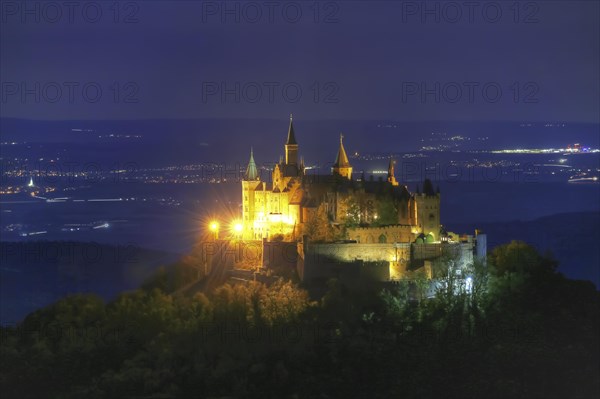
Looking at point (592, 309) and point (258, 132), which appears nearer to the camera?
point (592, 309)

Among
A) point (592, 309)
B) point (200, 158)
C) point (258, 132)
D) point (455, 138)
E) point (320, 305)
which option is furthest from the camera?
point (200, 158)

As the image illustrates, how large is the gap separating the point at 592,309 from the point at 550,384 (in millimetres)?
6283

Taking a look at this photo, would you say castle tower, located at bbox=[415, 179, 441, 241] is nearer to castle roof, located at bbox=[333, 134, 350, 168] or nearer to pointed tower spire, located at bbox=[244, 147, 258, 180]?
castle roof, located at bbox=[333, 134, 350, 168]

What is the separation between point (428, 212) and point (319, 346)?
312 inches

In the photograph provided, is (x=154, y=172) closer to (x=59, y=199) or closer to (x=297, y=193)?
(x=59, y=199)

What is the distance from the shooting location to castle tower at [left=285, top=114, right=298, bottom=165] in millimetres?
44375

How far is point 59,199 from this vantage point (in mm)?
69875

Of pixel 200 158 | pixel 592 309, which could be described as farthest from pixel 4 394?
pixel 200 158

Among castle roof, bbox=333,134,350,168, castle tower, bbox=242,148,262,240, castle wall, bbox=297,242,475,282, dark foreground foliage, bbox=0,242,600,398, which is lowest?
dark foreground foliage, bbox=0,242,600,398

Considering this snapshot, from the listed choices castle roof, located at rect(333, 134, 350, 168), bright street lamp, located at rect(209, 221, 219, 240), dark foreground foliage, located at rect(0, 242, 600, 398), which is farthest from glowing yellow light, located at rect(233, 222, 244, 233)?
dark foreground foliage, located at rect(0, 242, 600, 398)

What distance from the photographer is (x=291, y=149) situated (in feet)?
146

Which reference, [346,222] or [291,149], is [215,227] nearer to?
[291,149]

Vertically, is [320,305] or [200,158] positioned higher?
[200,158]

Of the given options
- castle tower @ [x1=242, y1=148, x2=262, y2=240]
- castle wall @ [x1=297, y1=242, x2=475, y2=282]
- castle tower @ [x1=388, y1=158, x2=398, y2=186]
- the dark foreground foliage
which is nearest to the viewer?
the dark foreground foliage
